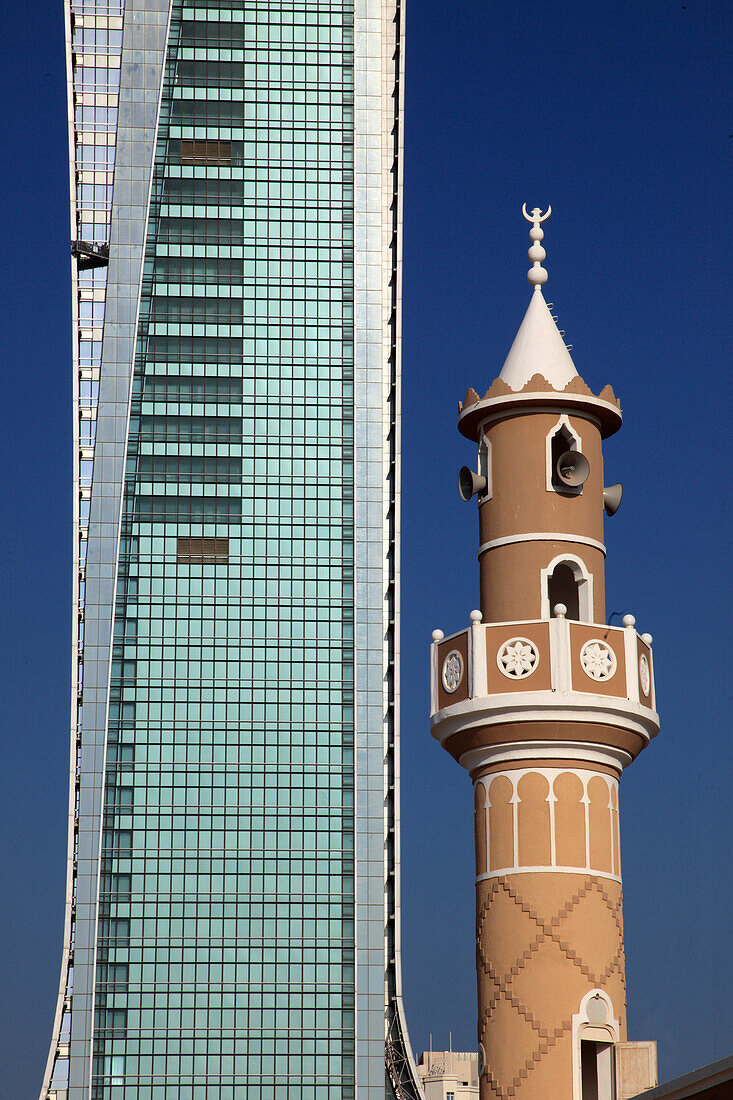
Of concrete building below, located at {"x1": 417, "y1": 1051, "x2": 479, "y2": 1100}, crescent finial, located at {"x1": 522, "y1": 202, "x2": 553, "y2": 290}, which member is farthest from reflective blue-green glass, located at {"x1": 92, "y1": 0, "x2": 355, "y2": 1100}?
crescent finial, located at {"x1": 522, "y1": 202, "x2": 553, "y2": 290}

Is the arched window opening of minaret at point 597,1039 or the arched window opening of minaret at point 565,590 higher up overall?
the arched window opening of minaret at point 565,590

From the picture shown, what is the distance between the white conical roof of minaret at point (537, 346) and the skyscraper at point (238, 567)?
4200 inches

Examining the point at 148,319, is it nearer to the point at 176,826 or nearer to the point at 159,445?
the point at 159,445

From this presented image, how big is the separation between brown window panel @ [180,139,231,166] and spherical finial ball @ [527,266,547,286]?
118m

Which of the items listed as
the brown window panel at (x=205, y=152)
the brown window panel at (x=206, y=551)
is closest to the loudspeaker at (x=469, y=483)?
the brown window panel at (x=206, y=551)

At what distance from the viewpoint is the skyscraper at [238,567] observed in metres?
139

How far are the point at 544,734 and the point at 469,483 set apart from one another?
5220 millimetres

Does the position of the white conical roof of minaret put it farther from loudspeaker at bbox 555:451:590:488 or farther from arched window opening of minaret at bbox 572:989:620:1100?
arched window opening of minaret at bbox 572:989:620:1100

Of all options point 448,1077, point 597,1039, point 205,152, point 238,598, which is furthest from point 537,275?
point 448,1077

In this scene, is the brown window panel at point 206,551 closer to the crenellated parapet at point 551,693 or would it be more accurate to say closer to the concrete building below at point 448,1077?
the concrete building below at point 448,1077

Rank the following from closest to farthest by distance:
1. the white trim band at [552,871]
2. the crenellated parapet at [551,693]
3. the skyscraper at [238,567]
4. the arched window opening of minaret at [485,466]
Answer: the white trim band at [552,871]
the crenellated parapet at [551,693]
the arched window opening of minaret at [485,466]
the skyscraper at [238,567]

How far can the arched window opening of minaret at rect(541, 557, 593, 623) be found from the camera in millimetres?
32625

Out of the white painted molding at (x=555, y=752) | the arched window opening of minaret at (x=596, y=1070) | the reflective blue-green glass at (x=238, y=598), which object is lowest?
the arched window opening of minaret at (x=596, y=1070)

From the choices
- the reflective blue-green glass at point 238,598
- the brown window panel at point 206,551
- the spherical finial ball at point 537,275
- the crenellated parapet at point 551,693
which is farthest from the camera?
the brown window panel at point 206,551
